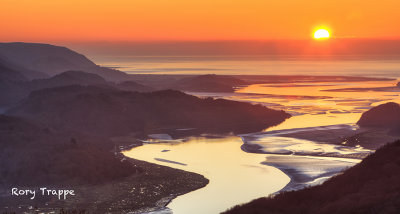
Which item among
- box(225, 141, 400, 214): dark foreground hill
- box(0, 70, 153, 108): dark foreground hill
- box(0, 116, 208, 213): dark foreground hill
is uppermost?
box(0, 70, 153, 108): dark foreground hill

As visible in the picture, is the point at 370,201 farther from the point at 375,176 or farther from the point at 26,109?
the point at 26,109

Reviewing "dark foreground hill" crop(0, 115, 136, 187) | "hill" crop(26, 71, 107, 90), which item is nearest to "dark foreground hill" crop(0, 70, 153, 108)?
"hill" crop(26, 71, 107, 90)

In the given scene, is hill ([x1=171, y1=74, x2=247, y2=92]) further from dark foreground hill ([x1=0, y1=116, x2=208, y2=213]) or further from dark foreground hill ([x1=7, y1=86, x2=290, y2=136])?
dark foreground hill ([x1=0, y1=116, x2=208, y2=213])

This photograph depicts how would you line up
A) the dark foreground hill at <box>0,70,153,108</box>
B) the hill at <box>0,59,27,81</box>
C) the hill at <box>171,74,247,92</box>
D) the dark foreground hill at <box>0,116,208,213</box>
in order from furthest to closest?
the hill at <box>171,74,247,92</box>, the hill at <box>0,59,27,81</box>, the dark foreground hill at <box>0,70,153,108</box>, the dark foreground hill at <box>0,116,208,213</box>

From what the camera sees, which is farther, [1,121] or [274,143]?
[274,143]

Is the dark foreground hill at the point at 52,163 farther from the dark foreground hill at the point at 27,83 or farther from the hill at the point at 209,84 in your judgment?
the hill at the point at 209,84

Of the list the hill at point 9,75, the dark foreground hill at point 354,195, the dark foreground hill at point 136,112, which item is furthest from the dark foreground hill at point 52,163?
the hill at point 9,75

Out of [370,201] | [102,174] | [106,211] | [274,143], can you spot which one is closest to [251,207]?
[370,201]
